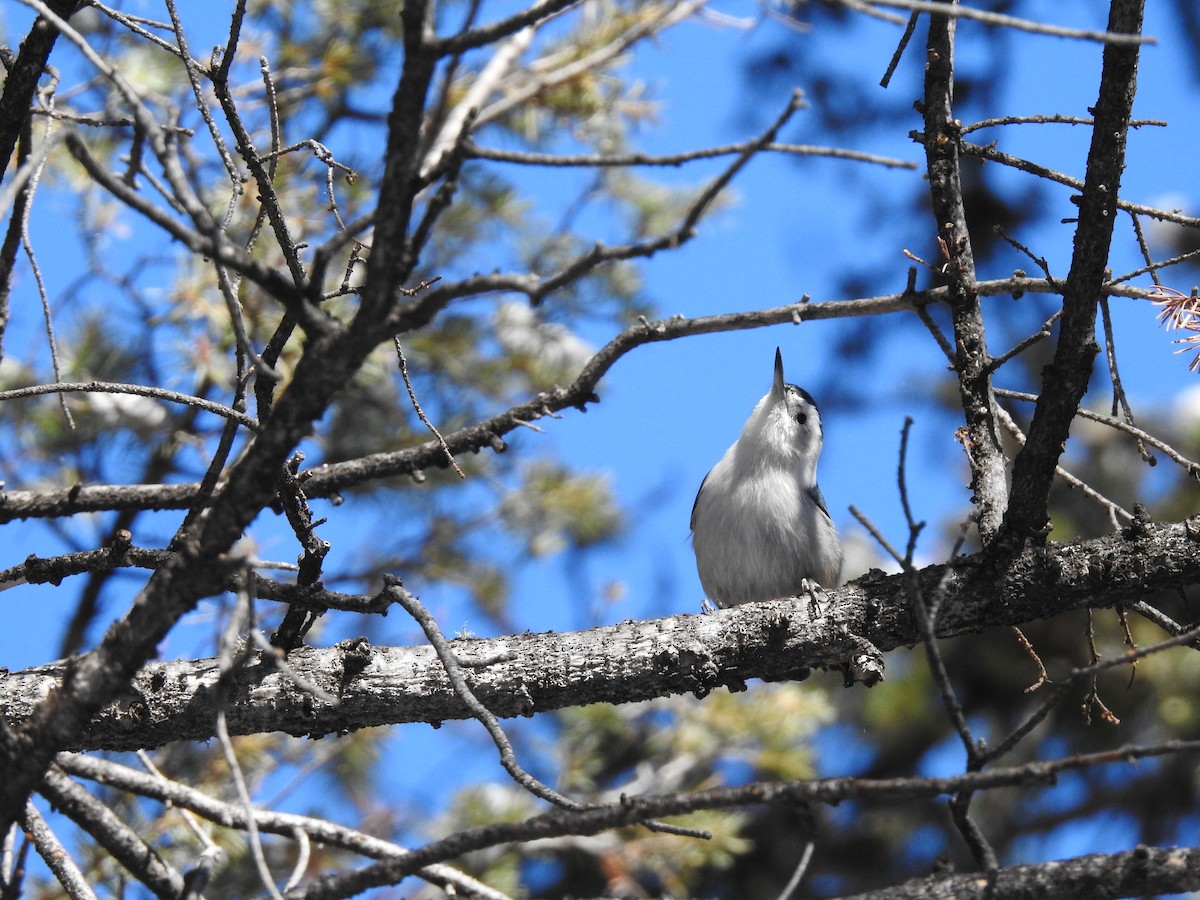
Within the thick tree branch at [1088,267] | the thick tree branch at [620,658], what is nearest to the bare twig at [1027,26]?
the thick tree branch at [1088,267]

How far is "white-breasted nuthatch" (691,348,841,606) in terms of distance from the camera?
3.95 meters

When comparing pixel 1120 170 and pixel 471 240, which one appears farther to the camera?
pixel 471 240

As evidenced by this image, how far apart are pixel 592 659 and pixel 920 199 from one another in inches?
132

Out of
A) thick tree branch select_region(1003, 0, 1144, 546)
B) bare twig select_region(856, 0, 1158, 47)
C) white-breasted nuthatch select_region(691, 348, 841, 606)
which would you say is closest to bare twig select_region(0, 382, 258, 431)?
bare twig select_region(856, 0, 1158, 47)

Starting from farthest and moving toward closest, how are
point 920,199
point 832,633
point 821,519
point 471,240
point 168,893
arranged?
point 920,199 → point 471,240 → point 821,519 → point 832,633 → point 168,893

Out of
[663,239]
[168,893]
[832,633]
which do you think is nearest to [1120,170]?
[832,633]

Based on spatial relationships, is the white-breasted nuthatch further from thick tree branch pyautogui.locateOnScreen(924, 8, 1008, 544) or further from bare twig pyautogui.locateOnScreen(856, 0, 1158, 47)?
bare twig pyautogui.locateOnScreen(856, 0, 1158, 47)

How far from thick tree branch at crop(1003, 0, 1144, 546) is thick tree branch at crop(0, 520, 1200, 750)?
0.22 m

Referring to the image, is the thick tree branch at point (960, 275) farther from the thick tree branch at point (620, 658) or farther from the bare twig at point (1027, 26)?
the bare twig at point (1027, 26)

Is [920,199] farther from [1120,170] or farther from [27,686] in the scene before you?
[27,686]

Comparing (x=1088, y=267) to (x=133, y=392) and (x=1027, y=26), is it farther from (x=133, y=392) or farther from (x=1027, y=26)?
(x=133, y=392)

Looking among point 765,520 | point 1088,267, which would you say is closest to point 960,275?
point 1088,267

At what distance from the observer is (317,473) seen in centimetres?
270

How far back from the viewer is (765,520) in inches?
156
